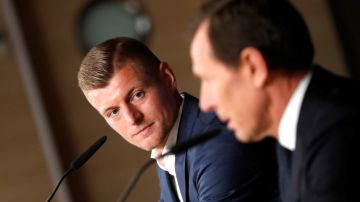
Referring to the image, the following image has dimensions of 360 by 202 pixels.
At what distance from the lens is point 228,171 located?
153 centimetres

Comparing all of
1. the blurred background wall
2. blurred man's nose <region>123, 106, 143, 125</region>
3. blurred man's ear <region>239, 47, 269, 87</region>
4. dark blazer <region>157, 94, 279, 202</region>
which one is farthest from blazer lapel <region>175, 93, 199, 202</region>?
the blurred background wall

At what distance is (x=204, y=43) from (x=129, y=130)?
1.79ft

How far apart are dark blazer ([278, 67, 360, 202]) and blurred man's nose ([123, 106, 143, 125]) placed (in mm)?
557

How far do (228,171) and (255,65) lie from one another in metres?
0.52

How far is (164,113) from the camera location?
5.36 ft

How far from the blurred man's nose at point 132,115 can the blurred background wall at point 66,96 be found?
2270 millimetres

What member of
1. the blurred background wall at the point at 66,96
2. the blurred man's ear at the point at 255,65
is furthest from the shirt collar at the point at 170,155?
the blurred background wall at the point at 66,96

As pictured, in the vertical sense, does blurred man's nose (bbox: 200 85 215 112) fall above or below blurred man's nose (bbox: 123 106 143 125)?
above

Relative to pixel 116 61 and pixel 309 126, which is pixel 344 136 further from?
pixel 116 61

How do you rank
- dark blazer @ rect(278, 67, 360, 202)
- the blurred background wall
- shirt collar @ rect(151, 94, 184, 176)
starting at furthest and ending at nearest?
1. the blurred background wall
2. shirt collar @ rect(151, 94, 184, 176)
3. dark blazer @ rect(278, 67, 360, 202)

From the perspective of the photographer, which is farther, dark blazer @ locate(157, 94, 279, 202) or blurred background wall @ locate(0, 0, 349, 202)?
blurred background wall @ locate(0, 0, 349, 202)

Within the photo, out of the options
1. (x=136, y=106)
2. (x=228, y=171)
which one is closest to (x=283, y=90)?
(x=228, y=171)

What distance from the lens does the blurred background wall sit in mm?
3758

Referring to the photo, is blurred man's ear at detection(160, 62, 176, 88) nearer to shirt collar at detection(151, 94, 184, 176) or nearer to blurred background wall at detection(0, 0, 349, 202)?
shirt collar at detection(151, 94, 184, 176)
